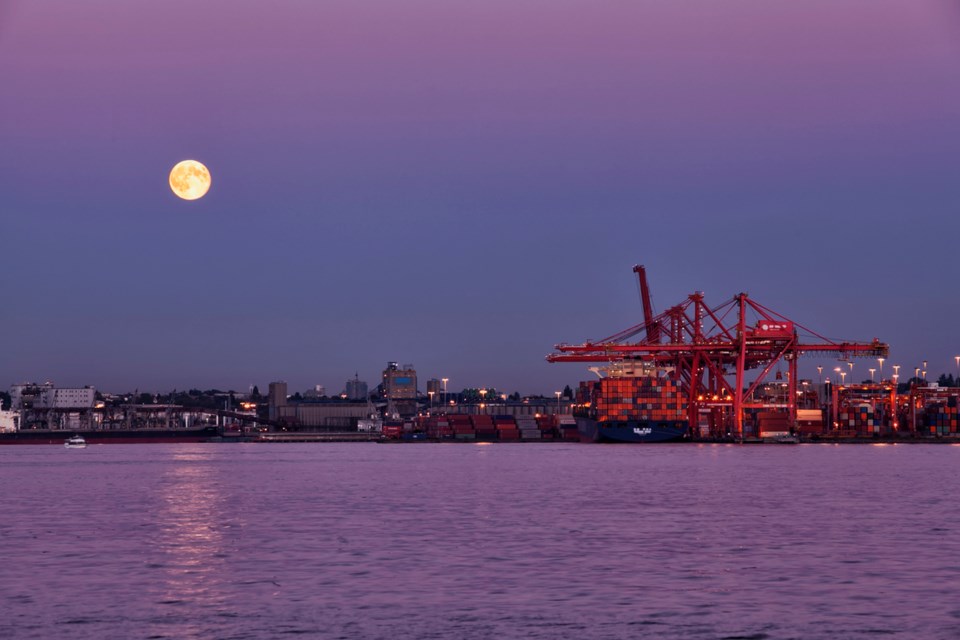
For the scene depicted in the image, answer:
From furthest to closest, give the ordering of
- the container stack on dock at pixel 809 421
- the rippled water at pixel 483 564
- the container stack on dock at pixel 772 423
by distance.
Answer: the container stack on dock at pixel 809 421 → the container stack on dock at pixel 772 423 → the rippled water at pixel 483 564

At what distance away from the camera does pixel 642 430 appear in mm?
175625

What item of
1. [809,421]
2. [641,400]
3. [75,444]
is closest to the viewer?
[641,400]

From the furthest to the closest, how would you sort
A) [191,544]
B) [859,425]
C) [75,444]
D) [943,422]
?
[859,425] → [943,422] → [75,444] → [191,544]

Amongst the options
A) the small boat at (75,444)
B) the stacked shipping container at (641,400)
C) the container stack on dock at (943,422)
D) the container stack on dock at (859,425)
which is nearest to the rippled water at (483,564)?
the stacked shipping container at (641,400)

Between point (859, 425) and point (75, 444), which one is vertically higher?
point (859, 425)

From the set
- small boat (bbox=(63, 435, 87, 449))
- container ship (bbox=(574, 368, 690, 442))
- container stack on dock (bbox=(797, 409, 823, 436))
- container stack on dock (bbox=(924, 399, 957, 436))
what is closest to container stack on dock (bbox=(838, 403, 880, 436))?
container stack on dock (bbox=(797, 409, 823, 436))

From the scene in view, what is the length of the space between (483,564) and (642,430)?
484 ft

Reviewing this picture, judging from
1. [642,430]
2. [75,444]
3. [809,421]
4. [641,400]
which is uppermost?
[641,400]

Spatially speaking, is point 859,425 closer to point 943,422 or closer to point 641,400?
point 943,422

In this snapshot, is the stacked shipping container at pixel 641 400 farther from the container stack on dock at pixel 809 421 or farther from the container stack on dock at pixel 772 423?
the container stack on dock at pixel 809 421

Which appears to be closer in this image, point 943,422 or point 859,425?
point 943,422

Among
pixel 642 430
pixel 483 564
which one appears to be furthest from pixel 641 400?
pixel 483 564

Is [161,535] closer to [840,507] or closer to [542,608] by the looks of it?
[542,608]

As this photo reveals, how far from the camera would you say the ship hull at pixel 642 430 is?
175250 mm
